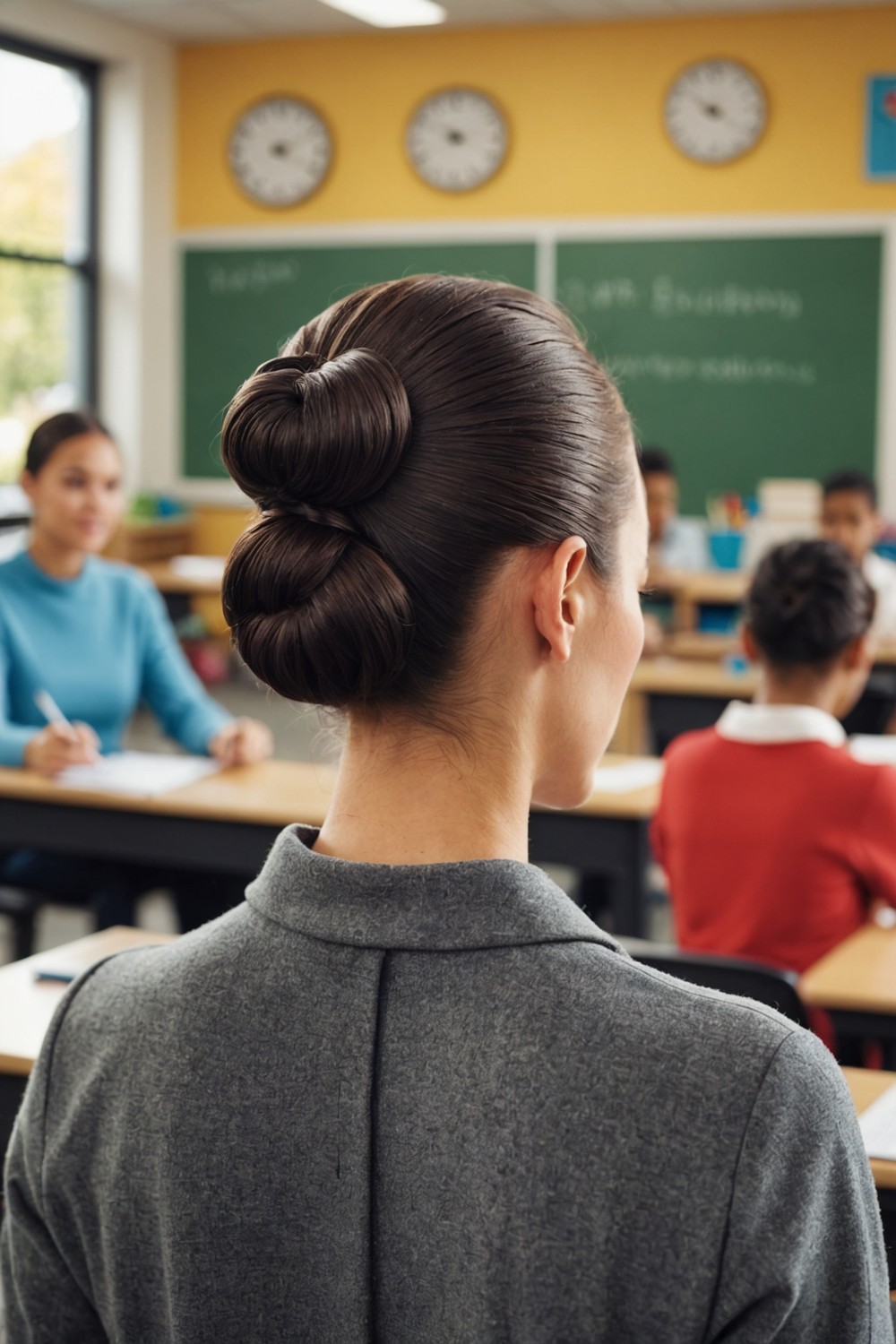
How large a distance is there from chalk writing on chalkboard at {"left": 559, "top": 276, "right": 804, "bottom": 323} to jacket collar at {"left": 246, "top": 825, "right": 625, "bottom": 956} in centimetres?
641

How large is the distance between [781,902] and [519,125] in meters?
5.60

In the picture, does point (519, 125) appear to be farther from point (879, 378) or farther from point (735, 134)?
point (879, 378)

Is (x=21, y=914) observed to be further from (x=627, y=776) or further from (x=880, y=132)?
(x=880, y=132)

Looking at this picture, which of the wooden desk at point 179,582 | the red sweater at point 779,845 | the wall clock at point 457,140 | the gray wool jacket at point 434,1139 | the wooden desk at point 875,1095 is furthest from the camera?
the wall clock at point 457,140

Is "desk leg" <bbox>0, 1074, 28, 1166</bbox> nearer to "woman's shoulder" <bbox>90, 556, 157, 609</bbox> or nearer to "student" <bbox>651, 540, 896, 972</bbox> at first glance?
"student" <bbox>651, 540, 896, 972</bbox>

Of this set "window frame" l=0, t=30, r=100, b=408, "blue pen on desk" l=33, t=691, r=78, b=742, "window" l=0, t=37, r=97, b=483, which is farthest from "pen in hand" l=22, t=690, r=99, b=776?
"window frame" l=0, t=30, r=100, b=408

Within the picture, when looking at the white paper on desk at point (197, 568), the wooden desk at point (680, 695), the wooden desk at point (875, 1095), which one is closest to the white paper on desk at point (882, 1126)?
the wooden desk at point (875, 1095)

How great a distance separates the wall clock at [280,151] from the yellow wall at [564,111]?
0.06 meters

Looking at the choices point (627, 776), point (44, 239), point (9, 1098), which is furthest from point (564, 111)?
point (9, 1098)

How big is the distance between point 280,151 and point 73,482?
15.6 ft

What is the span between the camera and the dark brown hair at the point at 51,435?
3.27m

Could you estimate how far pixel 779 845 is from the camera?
2.23 m

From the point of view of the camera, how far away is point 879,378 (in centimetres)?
661

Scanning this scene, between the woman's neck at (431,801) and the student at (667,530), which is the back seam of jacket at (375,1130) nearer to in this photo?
the woman's neck at (431,801)
